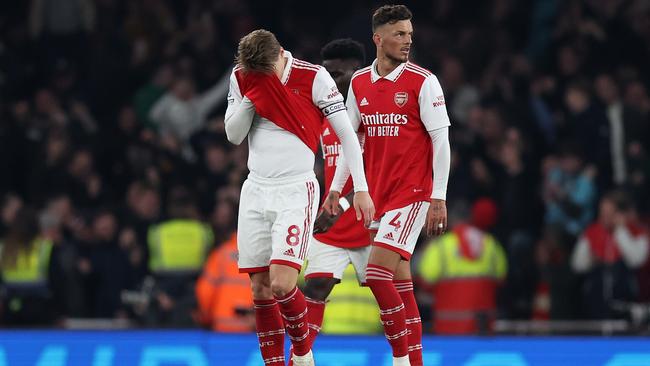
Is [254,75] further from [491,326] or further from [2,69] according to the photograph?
[2,69]

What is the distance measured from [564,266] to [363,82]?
483cm

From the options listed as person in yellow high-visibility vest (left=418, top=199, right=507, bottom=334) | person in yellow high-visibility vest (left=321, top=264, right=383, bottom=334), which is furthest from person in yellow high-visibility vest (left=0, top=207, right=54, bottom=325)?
person in yellow high-visibility vest (left=418, top=199, right=507, bottom=334)

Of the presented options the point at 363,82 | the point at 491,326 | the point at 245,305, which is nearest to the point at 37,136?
the point at 245,305

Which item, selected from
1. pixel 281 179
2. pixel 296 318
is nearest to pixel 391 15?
pixel 281 179

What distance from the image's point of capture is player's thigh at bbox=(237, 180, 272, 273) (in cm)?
883

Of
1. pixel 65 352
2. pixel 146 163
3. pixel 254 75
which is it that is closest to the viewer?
pixel 254 75

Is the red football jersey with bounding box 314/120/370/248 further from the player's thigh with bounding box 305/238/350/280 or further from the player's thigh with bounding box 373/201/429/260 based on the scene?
the player's thigh with bounding box 373/201/429/260

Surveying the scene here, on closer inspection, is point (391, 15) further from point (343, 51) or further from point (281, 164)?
point (281, 164)

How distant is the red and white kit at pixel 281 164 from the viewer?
8750mm

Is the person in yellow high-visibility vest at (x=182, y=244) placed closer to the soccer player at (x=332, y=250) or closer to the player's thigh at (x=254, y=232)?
the soccer player at (x=332, y=250)

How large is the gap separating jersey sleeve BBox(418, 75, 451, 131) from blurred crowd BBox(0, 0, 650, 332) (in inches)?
169

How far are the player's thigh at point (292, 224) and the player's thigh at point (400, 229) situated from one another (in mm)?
501

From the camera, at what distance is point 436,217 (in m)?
8.98

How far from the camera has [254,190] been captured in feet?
29.0
